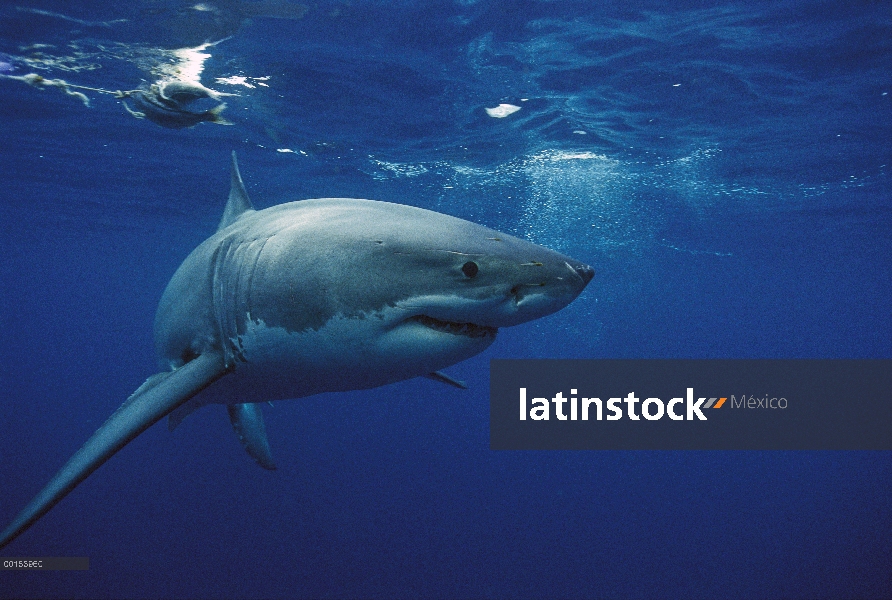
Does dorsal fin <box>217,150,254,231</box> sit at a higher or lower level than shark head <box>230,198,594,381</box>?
higher

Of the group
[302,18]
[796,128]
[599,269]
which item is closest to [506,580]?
[796,128]

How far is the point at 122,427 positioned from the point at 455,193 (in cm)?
1971

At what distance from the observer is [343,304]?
2482mm

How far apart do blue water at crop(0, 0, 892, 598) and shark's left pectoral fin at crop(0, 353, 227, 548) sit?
820 centimetres

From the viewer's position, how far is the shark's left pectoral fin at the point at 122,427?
239 centimetres

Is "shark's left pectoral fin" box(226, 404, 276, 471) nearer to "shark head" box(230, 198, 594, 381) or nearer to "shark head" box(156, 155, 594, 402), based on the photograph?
"shark head" box(156, 155, 594, 402)

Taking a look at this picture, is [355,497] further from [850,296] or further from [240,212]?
[850,296]

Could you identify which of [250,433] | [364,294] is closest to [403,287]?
[364,294]

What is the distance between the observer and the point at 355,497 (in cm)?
2462

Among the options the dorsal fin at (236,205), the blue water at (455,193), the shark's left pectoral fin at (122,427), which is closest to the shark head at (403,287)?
the shark's left pectoral fin at (122,427)

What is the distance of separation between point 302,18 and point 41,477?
2895cm

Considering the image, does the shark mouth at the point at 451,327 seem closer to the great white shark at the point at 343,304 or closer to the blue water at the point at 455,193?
the great white shark at the point at 343,304

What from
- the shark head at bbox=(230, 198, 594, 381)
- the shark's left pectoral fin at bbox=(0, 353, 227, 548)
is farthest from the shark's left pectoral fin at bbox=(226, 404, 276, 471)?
the shark head at bbox=(230, 198, 594, 381)

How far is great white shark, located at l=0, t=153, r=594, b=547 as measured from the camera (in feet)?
7.46
